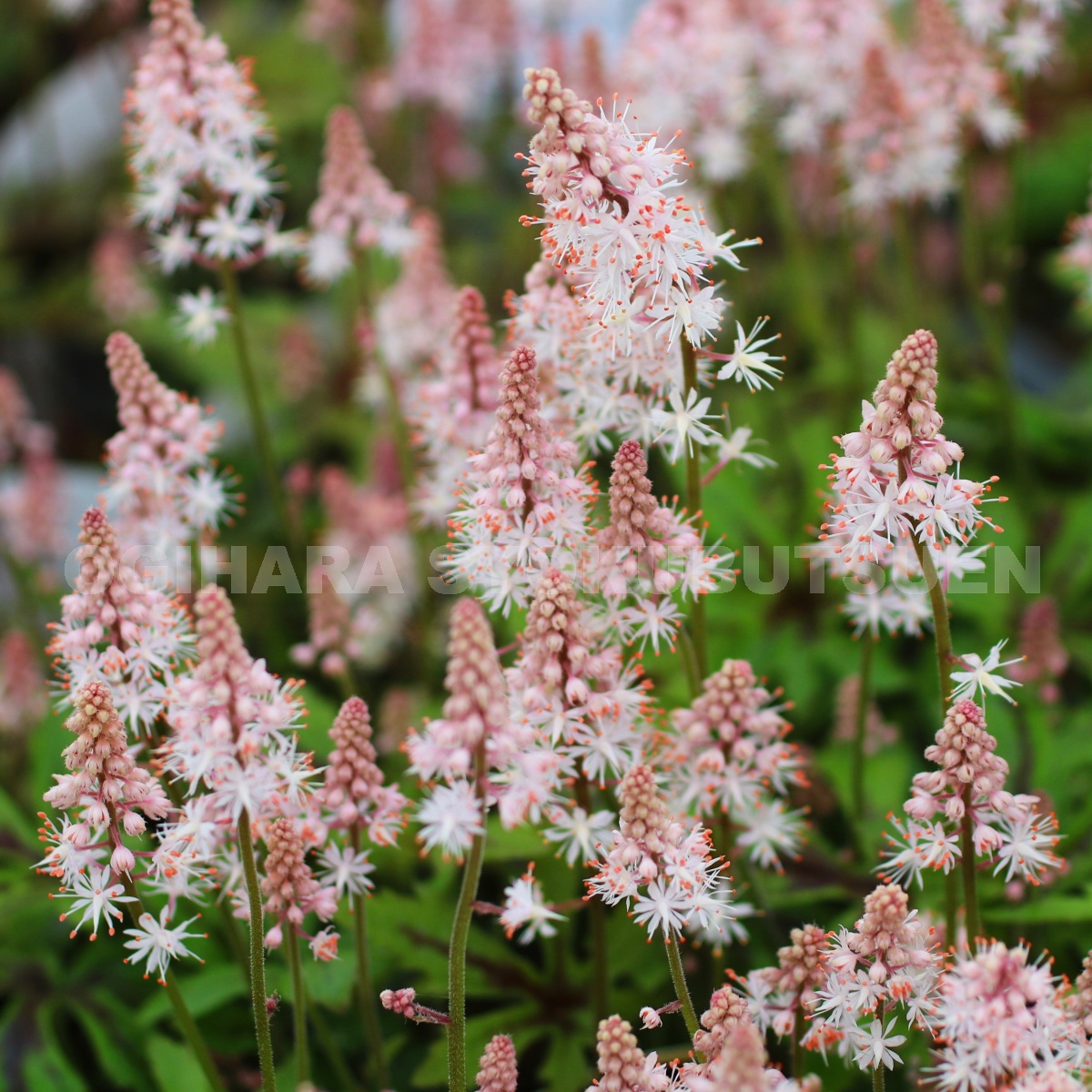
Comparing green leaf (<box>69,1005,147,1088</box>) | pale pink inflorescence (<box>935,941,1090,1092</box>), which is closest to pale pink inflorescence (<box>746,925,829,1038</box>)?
pale pink inflorescence (<box>935,941,1090,1092</box>)

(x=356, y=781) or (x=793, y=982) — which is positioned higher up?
(x=356, y=781)

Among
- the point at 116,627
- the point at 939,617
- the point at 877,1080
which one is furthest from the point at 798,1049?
the point at 116,627

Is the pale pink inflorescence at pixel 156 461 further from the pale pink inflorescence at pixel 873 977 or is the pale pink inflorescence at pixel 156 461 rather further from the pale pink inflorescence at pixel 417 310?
the pale pink inflorescence at pixel 873 977

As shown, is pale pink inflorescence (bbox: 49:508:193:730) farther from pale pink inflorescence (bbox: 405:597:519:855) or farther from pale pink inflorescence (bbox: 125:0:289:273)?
pale pink inflorescence (bbox: 125:0:289:273)

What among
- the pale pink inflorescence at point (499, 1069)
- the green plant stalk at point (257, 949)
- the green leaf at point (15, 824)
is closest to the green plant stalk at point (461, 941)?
the pale pink inflorescence at point (499, 1069)

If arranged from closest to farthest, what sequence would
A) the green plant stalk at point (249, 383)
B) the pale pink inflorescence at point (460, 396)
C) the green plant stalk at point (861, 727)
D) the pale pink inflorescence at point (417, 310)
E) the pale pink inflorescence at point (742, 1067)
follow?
the pale pink inflorescence at point (742, 1067)
the pale pink inflorescence at point (460, 396)
the green plant stalk at point (861, 727)
the green plant stalk at point (249, 383)
the pale pink inflorescence at point (417, 310)

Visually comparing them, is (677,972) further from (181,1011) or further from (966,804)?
(181,1011)

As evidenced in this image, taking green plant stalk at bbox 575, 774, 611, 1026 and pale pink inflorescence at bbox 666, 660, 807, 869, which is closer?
pale pink inflorescence at bbox 666, 660, 807, 869
